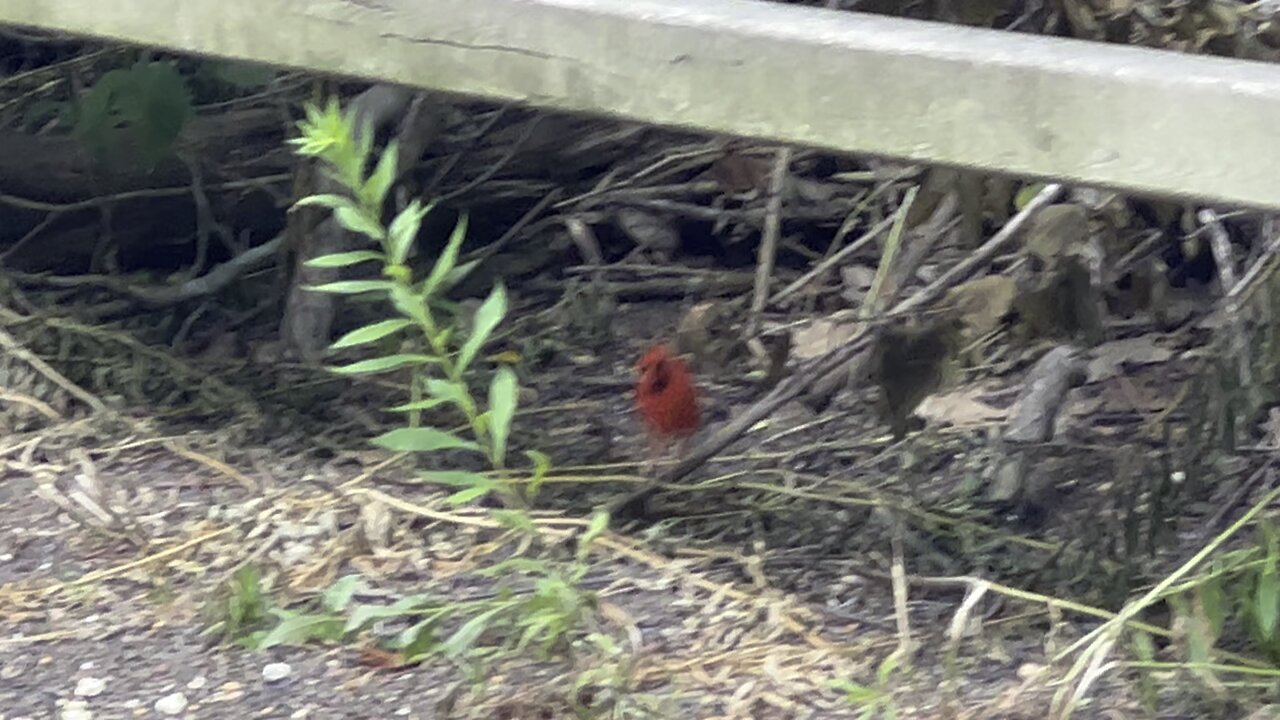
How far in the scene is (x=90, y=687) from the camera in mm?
1517

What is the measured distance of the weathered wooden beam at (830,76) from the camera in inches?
45.0

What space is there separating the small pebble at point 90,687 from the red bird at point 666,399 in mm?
612

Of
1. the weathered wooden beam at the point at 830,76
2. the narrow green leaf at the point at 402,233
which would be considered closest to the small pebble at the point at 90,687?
the narrow green leaf at the point at 402,233

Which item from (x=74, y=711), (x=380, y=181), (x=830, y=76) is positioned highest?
(x=830, y=76)

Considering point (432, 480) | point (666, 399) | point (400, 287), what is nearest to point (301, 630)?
point (432, 480)

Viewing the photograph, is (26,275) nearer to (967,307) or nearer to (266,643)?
(266,643)

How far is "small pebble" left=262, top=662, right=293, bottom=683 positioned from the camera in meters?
1.51

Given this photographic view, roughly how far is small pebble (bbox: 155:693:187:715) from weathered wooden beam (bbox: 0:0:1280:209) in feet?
1.87

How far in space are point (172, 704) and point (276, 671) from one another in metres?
0.09

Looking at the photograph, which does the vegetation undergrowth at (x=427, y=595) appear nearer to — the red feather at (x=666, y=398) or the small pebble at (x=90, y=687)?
the small pebble at (x=90, y=687)

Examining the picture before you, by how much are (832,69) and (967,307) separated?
0.46m

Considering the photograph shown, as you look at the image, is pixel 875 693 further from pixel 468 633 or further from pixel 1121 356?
pixel 1121 356

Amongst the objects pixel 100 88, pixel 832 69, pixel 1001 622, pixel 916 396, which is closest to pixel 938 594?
pixel 1001 622

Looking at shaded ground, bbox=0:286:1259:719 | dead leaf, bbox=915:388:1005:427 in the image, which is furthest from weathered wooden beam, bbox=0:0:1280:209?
dead leaf, bbox=915:388:1005:427
